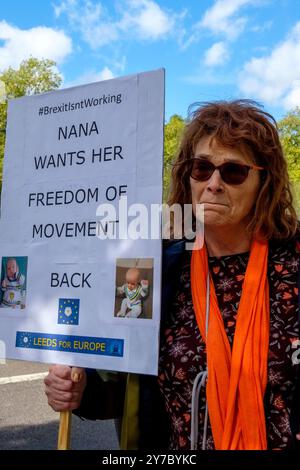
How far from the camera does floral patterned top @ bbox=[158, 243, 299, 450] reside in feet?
4.88

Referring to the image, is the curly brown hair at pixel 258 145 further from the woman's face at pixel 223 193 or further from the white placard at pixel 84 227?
the white placard at pixel 84 227

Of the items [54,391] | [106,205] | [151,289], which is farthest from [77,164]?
[54,391]

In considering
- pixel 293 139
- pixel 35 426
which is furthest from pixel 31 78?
pixel 35 426

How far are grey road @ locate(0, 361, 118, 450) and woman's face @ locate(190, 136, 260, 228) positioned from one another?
327 centimetres

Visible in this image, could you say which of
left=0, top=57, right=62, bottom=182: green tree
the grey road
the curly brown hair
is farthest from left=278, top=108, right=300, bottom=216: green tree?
the curly brown hair

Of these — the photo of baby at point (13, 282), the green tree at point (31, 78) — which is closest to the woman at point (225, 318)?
the photo of baby at point (13, 282)

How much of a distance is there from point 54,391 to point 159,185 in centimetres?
79

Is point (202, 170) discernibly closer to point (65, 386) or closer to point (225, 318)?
point (225, 318)

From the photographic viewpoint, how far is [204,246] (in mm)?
1802

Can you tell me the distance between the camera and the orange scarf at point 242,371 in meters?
1.47

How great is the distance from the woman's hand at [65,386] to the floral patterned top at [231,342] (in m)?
0.28

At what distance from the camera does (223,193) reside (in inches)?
66.0

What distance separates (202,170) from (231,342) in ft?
1.92

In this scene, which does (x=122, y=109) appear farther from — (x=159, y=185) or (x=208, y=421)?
(x=208, y=421)
